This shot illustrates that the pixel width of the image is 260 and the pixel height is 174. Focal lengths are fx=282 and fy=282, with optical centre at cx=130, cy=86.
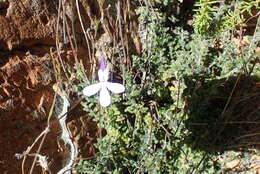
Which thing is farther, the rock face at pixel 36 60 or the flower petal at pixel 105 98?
the rock face at pixel 36 60

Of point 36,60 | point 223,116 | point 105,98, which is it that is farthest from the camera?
point 223,116

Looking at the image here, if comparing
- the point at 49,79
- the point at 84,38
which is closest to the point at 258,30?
the point at 84,38

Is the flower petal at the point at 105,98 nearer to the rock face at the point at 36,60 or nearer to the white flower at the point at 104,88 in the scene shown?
the white flower at the point at 104,88

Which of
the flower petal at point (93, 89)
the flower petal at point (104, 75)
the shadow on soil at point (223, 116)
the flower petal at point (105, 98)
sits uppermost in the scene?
the flower petal at point (104, 75)

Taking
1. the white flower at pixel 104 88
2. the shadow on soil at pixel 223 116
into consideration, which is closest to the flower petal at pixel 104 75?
the white flower at pixel 104 88

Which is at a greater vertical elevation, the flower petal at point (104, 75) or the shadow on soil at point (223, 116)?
the flower petal at point (104, 75)

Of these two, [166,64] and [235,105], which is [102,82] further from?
[235,105]

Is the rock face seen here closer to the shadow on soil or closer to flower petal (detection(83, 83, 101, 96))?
flower petal (detection(83, 83, 101, 96))

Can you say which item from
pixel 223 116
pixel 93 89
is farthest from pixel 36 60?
pixel 223 116

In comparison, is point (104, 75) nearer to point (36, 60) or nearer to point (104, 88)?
point (104, 88)

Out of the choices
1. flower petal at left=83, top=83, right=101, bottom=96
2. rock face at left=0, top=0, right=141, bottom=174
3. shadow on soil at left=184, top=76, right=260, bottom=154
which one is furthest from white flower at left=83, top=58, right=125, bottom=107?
shadow on soil at left=184, top=76, right=260, bottom=154
